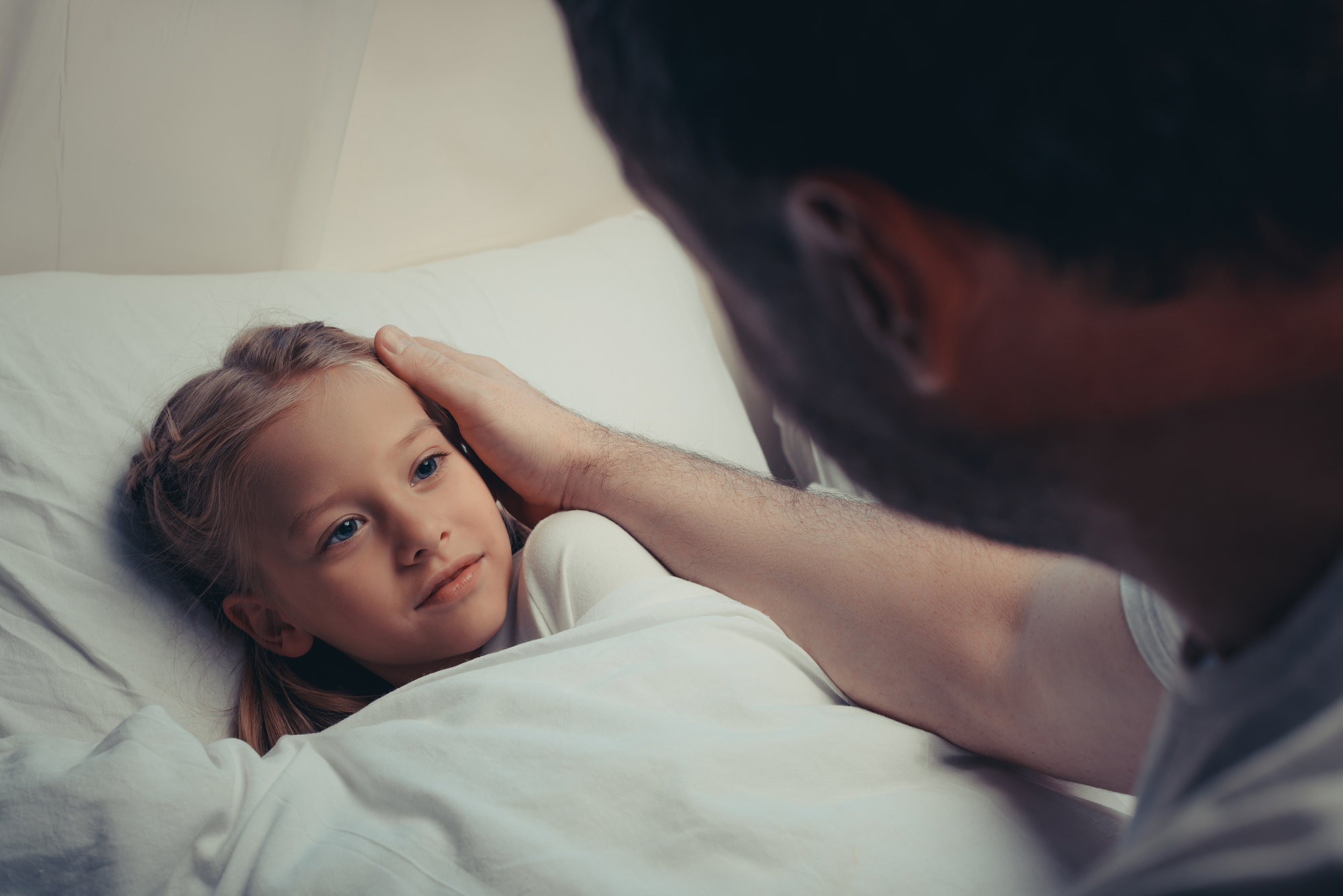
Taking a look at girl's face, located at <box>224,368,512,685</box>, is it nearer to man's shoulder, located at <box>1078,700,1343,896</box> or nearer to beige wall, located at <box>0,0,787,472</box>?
beige wall, located at <box>0,0,787,472</box>

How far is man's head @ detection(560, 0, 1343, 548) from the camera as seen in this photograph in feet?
0.80

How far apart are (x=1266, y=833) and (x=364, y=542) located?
805mm

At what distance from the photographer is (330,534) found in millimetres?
869

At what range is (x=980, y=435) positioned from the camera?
0.30m

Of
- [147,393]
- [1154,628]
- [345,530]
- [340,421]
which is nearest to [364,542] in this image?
[345,530]

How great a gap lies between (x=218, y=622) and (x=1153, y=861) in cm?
93

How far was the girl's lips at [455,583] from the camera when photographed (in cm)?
87

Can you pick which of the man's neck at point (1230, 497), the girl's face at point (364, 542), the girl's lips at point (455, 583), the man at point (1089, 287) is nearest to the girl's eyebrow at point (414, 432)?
the girl's face at point (364, 542)

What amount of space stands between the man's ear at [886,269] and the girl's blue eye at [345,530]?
2.32 feet

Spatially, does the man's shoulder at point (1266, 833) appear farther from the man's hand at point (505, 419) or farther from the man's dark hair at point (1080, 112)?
the man's hand at point (505, 419)

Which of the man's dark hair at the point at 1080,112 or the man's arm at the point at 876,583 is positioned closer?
the man's dark hair at the point at 1080,112

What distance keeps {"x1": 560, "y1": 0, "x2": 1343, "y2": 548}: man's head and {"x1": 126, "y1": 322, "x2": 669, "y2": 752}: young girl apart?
0.60 metres

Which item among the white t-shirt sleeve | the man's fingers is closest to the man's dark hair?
the white t-shirt sleeve

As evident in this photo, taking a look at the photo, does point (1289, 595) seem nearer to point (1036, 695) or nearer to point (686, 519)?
point (1036, 695)
